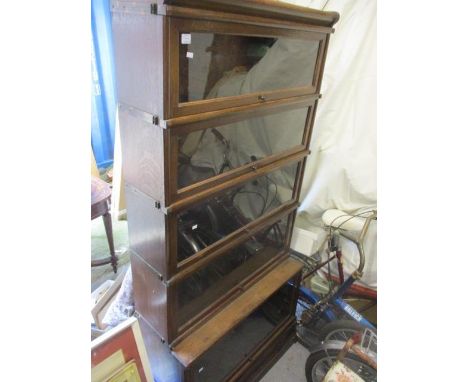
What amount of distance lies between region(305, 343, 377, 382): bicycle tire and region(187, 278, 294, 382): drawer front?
10.0 inches

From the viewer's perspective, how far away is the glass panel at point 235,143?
99 centimetres

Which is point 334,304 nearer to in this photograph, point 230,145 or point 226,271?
point 226,271

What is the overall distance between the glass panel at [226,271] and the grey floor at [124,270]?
64cm

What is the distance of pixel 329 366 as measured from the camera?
1579 millimetres

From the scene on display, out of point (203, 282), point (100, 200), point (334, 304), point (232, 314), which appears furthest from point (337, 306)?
point (100, 200)

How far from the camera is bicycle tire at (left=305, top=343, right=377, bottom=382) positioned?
1391 millimetres

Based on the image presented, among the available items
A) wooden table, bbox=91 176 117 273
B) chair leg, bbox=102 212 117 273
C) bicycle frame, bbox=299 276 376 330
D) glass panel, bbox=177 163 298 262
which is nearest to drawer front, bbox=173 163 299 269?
glass panel, bbox=177 163 298 262

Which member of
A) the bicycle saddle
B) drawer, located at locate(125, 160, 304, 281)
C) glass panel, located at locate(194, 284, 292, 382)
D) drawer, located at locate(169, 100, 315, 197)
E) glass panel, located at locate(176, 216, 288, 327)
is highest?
drawer, located at locate(169, 100, 315, 197)

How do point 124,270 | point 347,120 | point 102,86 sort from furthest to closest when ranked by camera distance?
point 102,86 < point 124,270 < point 347,120

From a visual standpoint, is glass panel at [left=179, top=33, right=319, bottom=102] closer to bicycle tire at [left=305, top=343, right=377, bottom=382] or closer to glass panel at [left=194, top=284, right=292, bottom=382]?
glass panel at [left=194, top=284, right=292, bottom=382]

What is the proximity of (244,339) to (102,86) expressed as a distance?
2537mm
